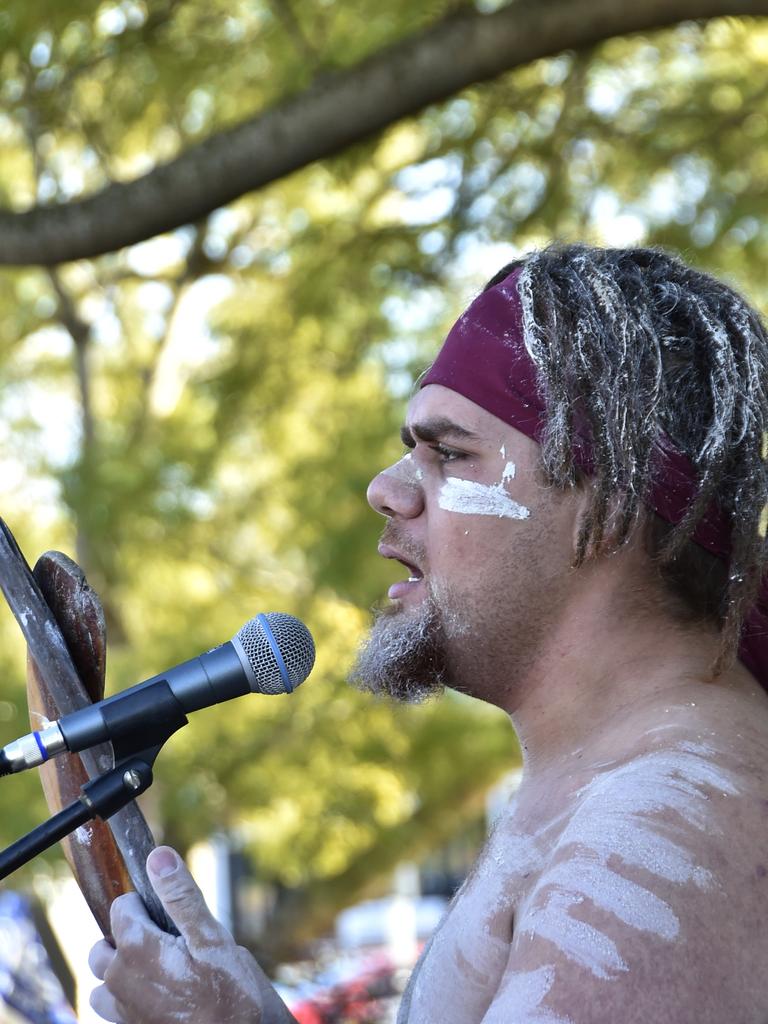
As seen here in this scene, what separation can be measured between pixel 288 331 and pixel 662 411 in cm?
726

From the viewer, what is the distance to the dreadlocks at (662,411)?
7.07ft

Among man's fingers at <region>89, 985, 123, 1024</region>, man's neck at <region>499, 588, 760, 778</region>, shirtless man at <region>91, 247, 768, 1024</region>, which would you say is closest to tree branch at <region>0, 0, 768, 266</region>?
shirtless man at <region>91, 247, 768, 1024</region>

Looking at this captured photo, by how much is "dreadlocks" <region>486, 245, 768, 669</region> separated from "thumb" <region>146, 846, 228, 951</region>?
79cm

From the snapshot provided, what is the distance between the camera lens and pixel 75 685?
2.07 metres

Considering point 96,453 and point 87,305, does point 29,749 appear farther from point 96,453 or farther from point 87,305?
point 87,305

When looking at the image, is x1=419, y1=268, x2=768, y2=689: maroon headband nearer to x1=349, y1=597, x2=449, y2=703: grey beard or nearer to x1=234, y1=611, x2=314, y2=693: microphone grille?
x1=349, y1=597, x2=449, y2=703: grey beard

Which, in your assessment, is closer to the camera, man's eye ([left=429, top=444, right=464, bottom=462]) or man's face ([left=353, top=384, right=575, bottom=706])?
man's face ([left=353, top=384, right=575, bottom=706])

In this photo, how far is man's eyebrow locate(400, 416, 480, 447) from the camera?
2295 millimetres

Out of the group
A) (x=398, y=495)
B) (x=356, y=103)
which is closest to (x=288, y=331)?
(x=356, y=103)

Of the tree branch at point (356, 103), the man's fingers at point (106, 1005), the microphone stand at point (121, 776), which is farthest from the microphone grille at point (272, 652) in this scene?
the tree branch at point (356, 103)

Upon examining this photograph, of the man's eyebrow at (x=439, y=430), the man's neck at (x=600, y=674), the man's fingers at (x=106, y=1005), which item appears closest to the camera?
the man's fingers at (x=106, y=1005)

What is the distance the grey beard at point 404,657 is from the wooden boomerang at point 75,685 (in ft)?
1.56

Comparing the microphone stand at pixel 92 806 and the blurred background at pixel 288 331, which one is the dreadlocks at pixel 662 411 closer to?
the microphone stand at pixel 92 806

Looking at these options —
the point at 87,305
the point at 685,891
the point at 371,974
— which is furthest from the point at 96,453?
the point at 685,891
